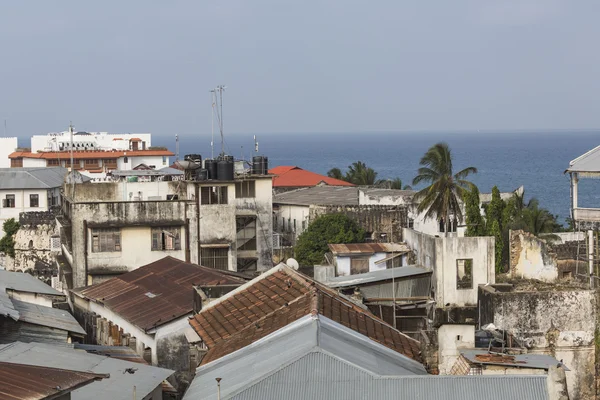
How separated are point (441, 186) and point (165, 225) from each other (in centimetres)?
1165

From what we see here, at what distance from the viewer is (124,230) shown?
40062mm

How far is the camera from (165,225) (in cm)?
4059

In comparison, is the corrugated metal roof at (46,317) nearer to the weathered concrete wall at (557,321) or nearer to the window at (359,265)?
the weathered concrete wall at (557,321)

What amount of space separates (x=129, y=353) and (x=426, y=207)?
84.5 feet

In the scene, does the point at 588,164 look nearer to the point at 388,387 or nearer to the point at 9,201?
the point at 388,387

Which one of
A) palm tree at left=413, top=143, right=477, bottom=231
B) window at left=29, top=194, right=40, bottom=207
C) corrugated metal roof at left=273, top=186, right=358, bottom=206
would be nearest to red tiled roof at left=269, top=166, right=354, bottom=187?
corrugated metal roof at left=273, top=186, right=358, bottom=206

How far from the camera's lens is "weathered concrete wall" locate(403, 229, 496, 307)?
2853 centimetres

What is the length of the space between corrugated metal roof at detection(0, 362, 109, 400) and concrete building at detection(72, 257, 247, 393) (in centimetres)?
692

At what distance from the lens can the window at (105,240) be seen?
40.0 metres

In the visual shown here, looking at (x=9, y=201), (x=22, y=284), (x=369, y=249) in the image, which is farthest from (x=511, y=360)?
(x=9, y=201)

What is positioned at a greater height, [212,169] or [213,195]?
[212,169]

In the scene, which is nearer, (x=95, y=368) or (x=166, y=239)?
(x=95, y=368)

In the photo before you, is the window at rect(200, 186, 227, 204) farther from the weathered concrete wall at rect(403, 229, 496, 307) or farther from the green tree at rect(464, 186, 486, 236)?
the weathered concrete wall at rect(403, 229, 496, 307)

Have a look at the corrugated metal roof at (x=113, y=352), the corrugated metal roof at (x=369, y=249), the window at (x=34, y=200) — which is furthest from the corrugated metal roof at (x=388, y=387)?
the window at (x=34, y=200)
